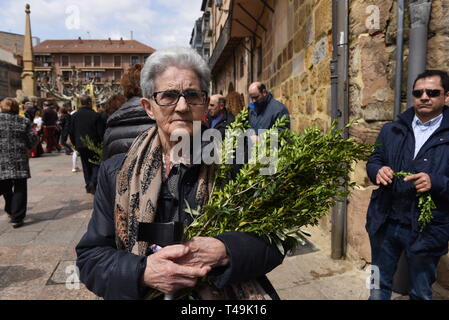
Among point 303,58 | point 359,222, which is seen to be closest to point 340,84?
point 359,222

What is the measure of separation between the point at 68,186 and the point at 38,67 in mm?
74957

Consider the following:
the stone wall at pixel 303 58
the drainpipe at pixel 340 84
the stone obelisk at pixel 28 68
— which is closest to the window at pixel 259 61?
the stone wall at pixel 303 58

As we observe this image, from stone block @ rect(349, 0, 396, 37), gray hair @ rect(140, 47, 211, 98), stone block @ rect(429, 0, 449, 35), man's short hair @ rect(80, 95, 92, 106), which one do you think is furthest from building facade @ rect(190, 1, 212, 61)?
gray hair @ rect(140, 47, 211, 98)

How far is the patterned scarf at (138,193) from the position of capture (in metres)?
1.39

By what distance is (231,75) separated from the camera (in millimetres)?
14766

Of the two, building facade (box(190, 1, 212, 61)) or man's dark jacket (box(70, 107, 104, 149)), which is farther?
building facade (box(190, 1, 212, 61))

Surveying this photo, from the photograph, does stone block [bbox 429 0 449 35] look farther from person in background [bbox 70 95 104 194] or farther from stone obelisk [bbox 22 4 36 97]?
stone obelisk [bbox 22 4 36 97]

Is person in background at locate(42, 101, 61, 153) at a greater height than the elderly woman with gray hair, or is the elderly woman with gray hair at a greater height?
person in background at locate(42, 101, 61, 153)

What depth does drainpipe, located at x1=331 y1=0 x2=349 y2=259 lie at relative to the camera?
3467 millimetres

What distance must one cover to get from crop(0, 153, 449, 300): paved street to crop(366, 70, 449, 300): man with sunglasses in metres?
0.70

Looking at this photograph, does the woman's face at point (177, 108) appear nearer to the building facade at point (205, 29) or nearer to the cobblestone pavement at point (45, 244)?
the cobblestone pavement at point (45, 244)

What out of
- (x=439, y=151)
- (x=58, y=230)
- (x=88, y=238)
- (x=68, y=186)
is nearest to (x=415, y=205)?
(x=439, y=151)

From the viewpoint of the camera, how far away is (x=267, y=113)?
4.40m

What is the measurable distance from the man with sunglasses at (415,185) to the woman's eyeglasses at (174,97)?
1385 millimetres
